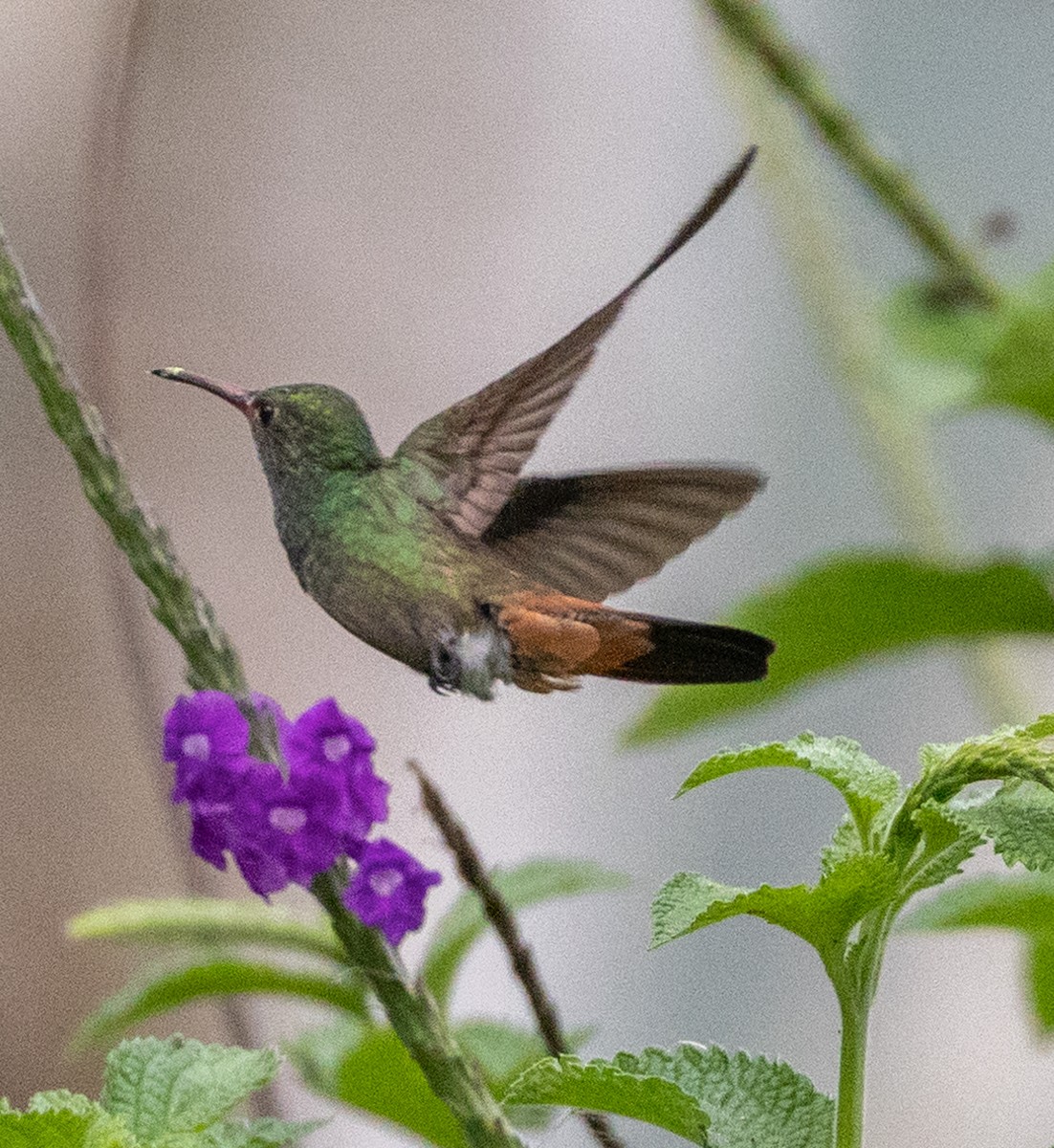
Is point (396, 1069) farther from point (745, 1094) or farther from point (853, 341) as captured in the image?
point (853, 341)

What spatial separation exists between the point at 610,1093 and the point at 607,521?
147 millimetres

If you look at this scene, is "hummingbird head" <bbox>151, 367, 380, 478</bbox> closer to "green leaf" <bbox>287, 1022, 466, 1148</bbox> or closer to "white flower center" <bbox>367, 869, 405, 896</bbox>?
"white flower center" <bbox>367, 869, 405, 896</bbox>

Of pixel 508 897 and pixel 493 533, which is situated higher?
pixel 493 533

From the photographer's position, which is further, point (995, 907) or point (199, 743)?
Result: point (995, 907)

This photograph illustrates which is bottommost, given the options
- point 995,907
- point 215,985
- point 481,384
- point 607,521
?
point 995,907

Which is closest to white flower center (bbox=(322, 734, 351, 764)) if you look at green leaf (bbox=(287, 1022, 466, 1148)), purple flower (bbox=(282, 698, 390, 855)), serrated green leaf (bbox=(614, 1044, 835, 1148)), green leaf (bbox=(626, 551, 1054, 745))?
purple flower (bbox=(282, 698, 390, 855))

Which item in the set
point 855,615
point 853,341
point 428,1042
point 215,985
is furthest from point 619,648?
point 853,341

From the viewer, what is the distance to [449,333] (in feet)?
3.29

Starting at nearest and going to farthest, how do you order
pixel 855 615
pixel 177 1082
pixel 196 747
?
pixel 196 747 < pixel 177 1082 < pixel 855 615

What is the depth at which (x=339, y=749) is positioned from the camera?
0.37m

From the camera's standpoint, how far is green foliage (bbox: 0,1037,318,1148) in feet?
1.34

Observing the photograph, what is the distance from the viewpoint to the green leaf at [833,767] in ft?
1.23

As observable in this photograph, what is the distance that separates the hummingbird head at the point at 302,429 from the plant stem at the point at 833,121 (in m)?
0.60

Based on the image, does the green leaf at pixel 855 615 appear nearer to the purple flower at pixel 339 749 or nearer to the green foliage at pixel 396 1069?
the green foliage at pixel 396 1069
